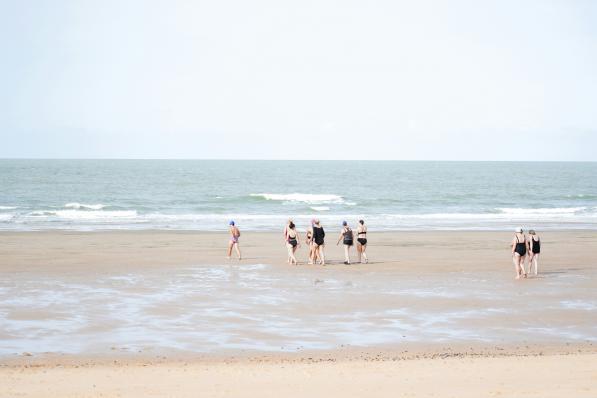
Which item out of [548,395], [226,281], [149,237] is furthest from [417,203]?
[548,395]

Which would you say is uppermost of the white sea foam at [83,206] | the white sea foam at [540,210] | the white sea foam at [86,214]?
the white sea foam at [540,210]

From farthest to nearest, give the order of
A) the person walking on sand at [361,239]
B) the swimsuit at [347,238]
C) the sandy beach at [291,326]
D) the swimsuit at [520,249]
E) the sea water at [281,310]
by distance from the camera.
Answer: the person walking on sand at [361,239]
the swimsuit at [347,238]
the swimsuit at [520,249]
the sea water at [281,310]
the sandy beach at [291,326]

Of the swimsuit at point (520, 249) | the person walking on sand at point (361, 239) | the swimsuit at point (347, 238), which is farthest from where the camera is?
the person walking on sand at point (361, 239)

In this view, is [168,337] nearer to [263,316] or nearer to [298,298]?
[263,316]

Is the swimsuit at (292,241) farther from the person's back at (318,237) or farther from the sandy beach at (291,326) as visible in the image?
the sandy beach at (291,326)

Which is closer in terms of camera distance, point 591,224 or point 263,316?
point 263,316

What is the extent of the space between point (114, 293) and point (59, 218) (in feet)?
101

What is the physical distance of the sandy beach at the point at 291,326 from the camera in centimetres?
1029

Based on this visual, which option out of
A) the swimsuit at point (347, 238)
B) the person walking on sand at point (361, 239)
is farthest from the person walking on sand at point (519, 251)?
the swimsuit at point (347, 238)

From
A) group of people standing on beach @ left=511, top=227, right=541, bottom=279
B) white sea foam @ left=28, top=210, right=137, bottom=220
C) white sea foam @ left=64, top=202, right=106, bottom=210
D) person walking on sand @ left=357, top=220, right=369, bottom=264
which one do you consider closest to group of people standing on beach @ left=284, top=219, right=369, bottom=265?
person walking on sand @ left=357, top=220, right=369, bottom=264

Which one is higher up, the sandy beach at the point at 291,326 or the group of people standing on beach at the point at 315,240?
the group of people standing on beach at the point at 315,240

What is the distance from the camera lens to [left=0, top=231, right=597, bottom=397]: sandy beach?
10.3 m

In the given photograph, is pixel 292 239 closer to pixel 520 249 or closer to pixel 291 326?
pixel 520 249

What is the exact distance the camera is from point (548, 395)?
9.43 m
